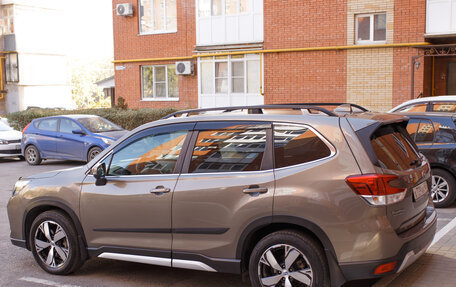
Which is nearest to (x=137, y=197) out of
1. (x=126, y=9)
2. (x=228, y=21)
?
(x=228, y=21)

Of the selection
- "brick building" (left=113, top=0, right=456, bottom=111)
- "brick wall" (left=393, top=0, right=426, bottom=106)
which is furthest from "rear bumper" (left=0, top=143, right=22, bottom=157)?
"brick wall" (left=393, top=0, right=426, bottom=106)

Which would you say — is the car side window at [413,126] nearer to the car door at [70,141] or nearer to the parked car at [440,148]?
the parked car at [440,148]

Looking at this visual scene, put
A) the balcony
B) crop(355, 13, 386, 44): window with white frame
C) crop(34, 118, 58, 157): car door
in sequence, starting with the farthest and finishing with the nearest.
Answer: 1. crop(355, 13, 386, 44): window with white frame
2. the balcony
3. crop(34, 118, 58, 157): car door

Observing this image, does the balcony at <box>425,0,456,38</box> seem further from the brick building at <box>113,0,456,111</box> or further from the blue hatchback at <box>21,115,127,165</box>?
the blue hatchback at <box>21,115,127,165</box>

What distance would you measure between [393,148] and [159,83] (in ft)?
71.4

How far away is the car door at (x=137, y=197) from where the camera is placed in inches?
209

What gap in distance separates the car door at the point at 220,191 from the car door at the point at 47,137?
12268 millimetres

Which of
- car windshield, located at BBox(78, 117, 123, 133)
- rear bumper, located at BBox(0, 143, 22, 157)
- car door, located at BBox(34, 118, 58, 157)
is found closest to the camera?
car windshield, located at BBox(78, 117, 123, 133)

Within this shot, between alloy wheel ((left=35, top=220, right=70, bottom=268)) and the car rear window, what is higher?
the car rear window

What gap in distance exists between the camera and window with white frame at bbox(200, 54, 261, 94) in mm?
23219

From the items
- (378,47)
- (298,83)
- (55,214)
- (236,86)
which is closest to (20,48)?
(236,86)

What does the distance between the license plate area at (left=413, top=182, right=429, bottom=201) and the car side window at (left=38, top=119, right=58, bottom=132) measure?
13.4 m

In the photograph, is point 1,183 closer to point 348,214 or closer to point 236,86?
point 348,214

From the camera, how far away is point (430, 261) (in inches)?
229
